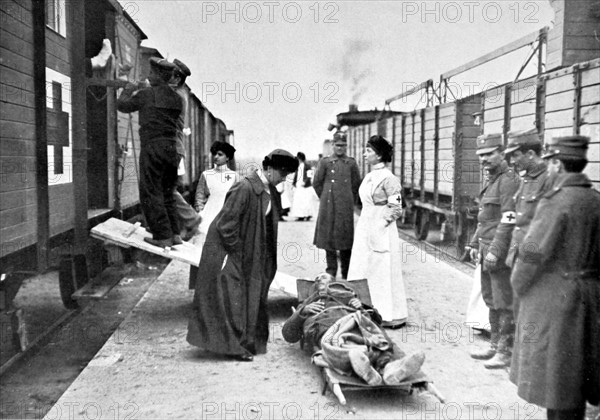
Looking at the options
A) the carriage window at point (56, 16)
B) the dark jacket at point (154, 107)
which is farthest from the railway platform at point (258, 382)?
the carriage window at point (56, 16)

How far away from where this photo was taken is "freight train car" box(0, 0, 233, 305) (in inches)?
194

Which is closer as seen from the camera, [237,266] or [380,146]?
[237,266]

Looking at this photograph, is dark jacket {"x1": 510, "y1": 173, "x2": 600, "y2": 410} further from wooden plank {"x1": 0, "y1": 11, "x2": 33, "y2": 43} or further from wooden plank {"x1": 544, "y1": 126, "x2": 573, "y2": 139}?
wooden plank {"x1": 0, "y1": 11, "x2": 33, "y2": 43}

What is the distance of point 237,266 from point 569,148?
315cm

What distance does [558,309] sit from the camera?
9.84ft

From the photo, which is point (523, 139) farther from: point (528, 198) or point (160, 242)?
point (160, 242)

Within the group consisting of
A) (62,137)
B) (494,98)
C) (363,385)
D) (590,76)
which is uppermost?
(494,98)

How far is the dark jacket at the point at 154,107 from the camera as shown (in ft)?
19.5

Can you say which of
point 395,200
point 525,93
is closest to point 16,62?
point 395,200

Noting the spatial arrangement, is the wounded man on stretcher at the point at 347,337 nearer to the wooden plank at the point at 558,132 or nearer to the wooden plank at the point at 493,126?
the wooden plank at the point at 558,132

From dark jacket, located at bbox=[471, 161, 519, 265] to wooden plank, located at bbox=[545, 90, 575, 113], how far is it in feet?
4.90

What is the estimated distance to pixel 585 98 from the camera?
210 inches

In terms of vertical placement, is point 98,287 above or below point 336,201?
below

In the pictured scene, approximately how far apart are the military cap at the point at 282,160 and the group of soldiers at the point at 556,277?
206 cm
